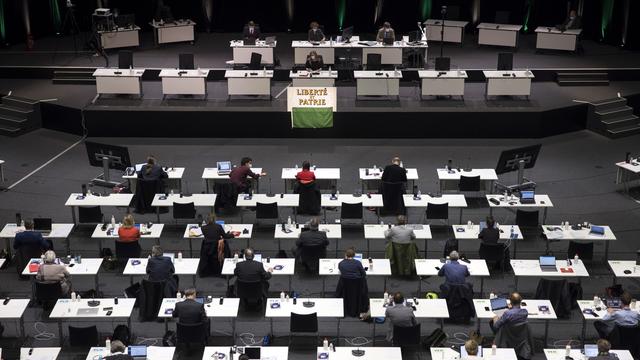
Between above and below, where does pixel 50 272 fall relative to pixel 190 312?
above

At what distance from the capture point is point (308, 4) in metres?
33.6

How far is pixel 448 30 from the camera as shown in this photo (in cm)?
3192

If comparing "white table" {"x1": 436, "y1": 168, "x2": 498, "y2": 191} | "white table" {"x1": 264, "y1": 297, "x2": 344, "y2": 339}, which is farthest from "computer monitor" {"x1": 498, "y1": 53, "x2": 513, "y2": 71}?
"white table" {"x1": 264, "y1": 297, "x2": 344, "y2": 339}

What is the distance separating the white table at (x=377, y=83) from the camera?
88.6ft

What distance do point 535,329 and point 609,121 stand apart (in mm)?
11355

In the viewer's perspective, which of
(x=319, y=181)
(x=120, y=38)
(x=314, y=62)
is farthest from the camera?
(x=120, y=38)

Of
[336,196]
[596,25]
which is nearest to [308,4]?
[596,25]

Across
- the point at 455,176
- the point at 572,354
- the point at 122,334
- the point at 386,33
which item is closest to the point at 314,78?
the point at 386,33

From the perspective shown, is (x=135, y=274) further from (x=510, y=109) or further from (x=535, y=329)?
(x=510, y=109)

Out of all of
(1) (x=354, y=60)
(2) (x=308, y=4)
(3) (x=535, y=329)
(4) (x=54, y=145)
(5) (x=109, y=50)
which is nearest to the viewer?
(3) (x=535, y=329)

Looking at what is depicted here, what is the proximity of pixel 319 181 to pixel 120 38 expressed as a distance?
11448 millimetres

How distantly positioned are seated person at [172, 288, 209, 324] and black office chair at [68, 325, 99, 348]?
1321mm

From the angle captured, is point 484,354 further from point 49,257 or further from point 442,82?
point 442,82

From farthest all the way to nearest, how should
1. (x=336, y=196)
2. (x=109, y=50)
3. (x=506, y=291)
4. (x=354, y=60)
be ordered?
(x=109, y=50) < (x=354, y=60) < (x=336, y=196) < (x=506, y=291)
